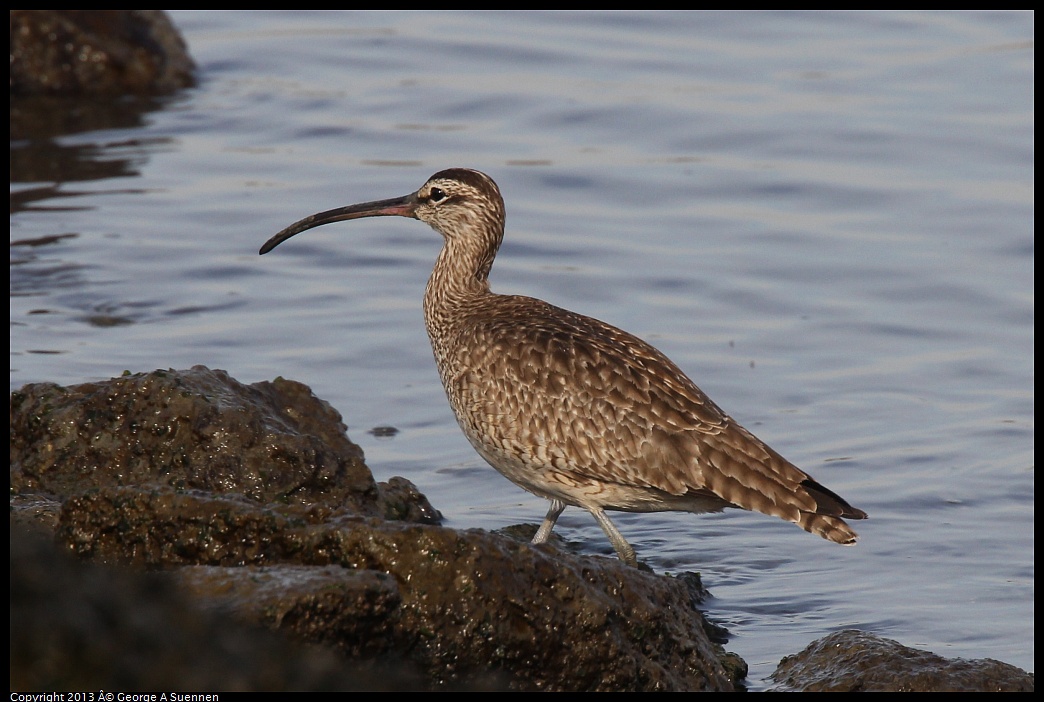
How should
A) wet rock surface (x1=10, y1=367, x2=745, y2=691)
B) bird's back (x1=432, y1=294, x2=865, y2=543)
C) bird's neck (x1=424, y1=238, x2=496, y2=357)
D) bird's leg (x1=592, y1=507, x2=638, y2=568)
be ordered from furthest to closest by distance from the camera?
bird's neck (x1=424, y1=238, x2=496, y2=357) → bird's leg (x1=592, y1=507, x2=638, y2=568) → bird's back (x1=432, y1=294, x2=865, y2=543) → wet rock surface (x1=10, y1=367, x2=745, y2=691)

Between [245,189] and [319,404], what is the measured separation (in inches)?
308

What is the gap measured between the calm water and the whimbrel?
73cm

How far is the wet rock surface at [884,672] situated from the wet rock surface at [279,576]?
1.07 feet

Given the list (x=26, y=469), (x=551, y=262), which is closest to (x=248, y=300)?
(x=551, y=262)

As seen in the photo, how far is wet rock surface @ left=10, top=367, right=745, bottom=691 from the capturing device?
3732 mm

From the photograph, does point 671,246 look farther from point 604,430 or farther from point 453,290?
point 604,430

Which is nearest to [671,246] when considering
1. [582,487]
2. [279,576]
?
[582,487]

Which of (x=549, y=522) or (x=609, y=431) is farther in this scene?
(x=549, y=522)

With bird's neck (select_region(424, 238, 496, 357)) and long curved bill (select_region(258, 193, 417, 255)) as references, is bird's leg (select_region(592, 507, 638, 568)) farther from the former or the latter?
long curved bill (select_region(258, 193, 417, 255))

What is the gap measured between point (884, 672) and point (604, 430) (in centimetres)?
184

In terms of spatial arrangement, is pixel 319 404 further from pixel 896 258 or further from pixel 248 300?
pixel 896 258

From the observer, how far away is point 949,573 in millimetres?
8281

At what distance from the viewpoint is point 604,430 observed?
287 inches

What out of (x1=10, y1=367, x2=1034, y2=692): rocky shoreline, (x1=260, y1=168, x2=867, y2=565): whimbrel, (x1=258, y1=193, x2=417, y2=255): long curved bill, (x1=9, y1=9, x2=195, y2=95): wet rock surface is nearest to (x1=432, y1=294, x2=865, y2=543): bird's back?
(x1=260, y1=168, x2=867, y2=565): whimbrel
